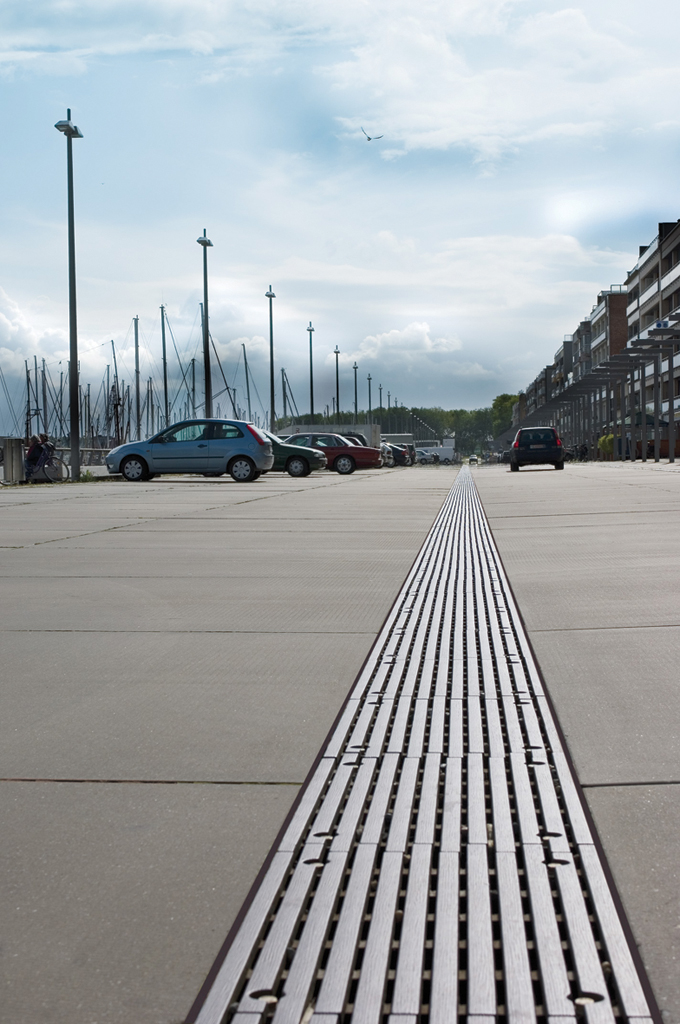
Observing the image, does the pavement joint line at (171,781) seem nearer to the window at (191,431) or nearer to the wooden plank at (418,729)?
the wooden plank at (418,729)

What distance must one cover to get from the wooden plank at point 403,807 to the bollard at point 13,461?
23462 mm

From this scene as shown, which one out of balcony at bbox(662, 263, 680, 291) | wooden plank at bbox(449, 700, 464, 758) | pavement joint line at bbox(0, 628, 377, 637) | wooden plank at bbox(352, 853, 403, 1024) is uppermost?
balcony at bbox(662, 263, 680, 291)

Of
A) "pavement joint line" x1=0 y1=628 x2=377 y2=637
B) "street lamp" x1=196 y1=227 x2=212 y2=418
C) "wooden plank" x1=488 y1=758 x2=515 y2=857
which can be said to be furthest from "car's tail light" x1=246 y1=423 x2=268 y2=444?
"wooden plank" x1=488 y1=758 x2=515 y2=857

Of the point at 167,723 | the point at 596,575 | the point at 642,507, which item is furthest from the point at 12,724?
the point at 642,507

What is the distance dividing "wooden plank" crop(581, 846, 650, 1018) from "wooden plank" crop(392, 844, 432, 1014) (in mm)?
328

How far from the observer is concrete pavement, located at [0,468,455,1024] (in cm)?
186

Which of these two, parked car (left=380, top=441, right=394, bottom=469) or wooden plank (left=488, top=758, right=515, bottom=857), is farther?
parked car (left=380, top=441, right=394, bottom=469)

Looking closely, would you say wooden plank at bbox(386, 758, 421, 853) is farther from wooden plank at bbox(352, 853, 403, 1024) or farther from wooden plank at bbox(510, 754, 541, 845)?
wooden plank at bbox(510, 754, 541, 845)

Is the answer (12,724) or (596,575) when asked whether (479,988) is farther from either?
(596,575)

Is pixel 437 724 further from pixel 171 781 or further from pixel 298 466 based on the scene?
pixel 298 466

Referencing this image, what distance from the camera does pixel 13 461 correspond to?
24891 mm

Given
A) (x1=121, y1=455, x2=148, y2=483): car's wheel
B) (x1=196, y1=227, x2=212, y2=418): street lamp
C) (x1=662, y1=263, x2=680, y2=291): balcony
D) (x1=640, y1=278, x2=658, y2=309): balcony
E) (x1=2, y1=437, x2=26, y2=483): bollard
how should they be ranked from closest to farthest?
(x1=2, y1=437, x2=26, y2=483): bollard
(x1=121, y1=455, x2=148, y2=483): car's wheel
(x1=196, y1=227, x2=212, y2=418): street lamp
(x1=662, y1=263, x2=680, y2=291): balcony
(x1=640, y1=278, x2=658, y2=309): balcony

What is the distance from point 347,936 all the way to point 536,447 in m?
38.3

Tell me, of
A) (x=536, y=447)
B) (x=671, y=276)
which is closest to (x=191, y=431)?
(x=536, y=447)
